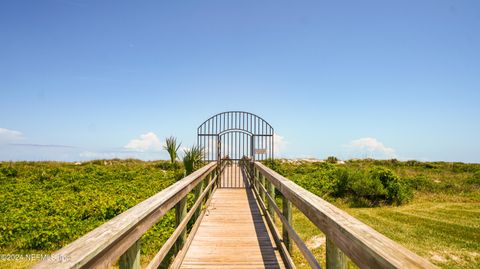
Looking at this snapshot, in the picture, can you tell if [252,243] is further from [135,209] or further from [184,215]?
[135,209]

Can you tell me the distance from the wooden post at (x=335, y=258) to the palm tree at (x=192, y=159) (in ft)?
37.1

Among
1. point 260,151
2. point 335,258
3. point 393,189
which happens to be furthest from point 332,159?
point 335,258

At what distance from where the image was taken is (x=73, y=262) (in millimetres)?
1146

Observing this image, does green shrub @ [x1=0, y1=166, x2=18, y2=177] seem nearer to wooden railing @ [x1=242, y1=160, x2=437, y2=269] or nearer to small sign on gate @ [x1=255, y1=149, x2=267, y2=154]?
small sign on gate @ [x1=255, y1=149, x2=267, y2=154]

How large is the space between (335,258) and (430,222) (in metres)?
8.47

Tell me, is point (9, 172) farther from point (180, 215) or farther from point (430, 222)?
point (430, 222)

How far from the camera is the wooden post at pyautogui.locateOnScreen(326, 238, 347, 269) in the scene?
185 centimetres

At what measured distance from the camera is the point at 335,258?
1.89 m

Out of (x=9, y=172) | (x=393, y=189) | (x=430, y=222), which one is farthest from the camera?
(x=9, y=172)

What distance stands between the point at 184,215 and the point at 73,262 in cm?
275

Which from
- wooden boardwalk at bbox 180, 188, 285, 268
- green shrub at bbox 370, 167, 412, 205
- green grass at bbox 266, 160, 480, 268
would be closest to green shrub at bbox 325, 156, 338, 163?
green grass at bbox 266, 160, 480, 268

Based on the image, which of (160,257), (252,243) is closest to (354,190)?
(252,243)

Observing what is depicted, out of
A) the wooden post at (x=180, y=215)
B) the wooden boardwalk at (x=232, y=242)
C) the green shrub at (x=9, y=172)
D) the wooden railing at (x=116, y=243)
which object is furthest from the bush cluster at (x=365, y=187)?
the green shrub at (x=9, y=172)

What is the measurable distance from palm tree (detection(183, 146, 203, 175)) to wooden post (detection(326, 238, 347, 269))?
37.1 ft
